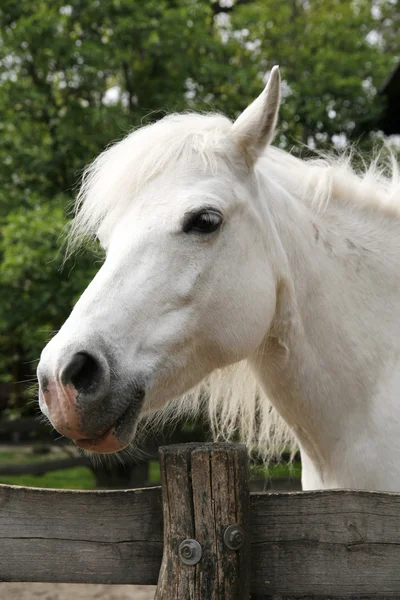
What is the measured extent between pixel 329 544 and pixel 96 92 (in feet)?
24.6

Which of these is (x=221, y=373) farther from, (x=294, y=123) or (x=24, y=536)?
(x=294, y=123)

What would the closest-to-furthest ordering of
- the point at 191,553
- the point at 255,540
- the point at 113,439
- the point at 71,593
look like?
the point at 191,553 < the point at 255,540 < the point at 113,439 < the point at 71,593

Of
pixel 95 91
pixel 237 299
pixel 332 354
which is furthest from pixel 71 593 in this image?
pixel 95 91

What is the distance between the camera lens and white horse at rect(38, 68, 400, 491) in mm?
1936

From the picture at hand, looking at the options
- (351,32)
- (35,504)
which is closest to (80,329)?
(35,504)

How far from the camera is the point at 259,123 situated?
2.30m

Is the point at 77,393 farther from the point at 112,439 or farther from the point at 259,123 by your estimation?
the point at 259,123

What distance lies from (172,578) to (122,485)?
7.07m

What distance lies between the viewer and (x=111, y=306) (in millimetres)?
1955

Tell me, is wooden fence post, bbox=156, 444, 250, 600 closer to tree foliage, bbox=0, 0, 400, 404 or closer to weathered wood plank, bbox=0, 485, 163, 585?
weathered wood plank, bbox=0, 485, 163, 585

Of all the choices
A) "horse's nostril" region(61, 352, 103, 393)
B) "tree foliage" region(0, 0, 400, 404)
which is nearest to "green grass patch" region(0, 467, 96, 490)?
"tree foliage" region(0, 0, 400, 404)

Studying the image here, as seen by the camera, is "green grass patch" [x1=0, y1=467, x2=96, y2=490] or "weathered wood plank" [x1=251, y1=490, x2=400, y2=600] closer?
"weathered wood plank" [x1=251, y1=490, x2=400, y2=600]

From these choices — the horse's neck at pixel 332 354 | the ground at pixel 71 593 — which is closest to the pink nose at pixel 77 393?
Result: the horse's neck at pixel 332 354

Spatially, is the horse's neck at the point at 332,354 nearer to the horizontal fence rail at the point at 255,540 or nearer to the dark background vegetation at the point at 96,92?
the horizontal fence rail at the point at 255,540
